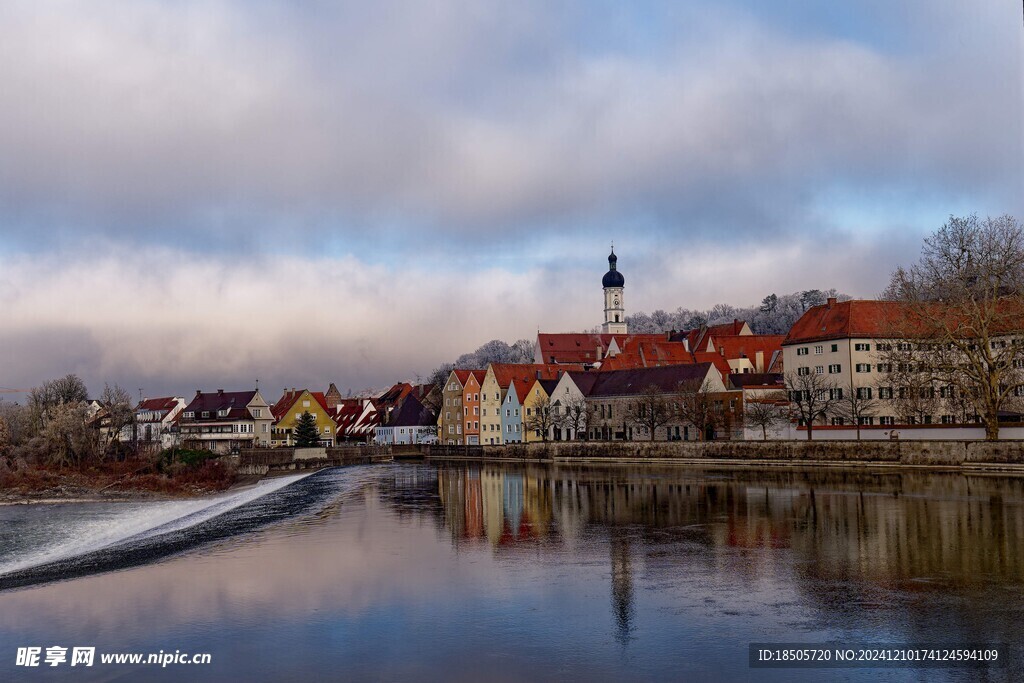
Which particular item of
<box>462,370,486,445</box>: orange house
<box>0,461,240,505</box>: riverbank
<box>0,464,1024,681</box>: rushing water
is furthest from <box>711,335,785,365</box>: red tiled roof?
<box>0,464,1024,681</box>: rushing water

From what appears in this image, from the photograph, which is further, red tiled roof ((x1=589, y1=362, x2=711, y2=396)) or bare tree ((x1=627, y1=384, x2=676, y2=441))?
red tiled roof ((x1=589, y1=362, x2=711, y2=396))

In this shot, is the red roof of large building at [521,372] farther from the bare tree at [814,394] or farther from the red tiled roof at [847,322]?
the bare tree at [814,394]

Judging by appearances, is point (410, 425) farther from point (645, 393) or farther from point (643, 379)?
point (645, 393)

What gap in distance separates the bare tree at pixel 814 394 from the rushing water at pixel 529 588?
3121 centimetres

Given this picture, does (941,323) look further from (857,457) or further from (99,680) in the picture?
(99,680)

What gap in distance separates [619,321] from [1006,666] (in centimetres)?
16380

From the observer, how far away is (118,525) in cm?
4062

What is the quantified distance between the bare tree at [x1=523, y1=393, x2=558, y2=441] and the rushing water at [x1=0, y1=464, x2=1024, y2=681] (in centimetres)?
5997

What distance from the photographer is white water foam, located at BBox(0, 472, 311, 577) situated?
29980 mm

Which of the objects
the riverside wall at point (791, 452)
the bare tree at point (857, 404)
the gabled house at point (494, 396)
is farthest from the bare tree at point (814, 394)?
the gabled house at point (494, 396)

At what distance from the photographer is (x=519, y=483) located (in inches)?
2245

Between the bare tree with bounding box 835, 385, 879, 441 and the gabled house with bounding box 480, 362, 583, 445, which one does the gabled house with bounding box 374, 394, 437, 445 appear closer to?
the gabled house with bounding box 480, 362, 583, 445

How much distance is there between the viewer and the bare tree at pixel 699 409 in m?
78.8

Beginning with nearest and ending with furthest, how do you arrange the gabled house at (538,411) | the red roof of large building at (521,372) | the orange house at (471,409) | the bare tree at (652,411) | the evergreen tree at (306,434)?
the bare tree at (652,411)
the gabled house at (538,411)
the evergreen tree at (306,434)
the red roof of large building at (521,372)
the orange house at (471,409)
